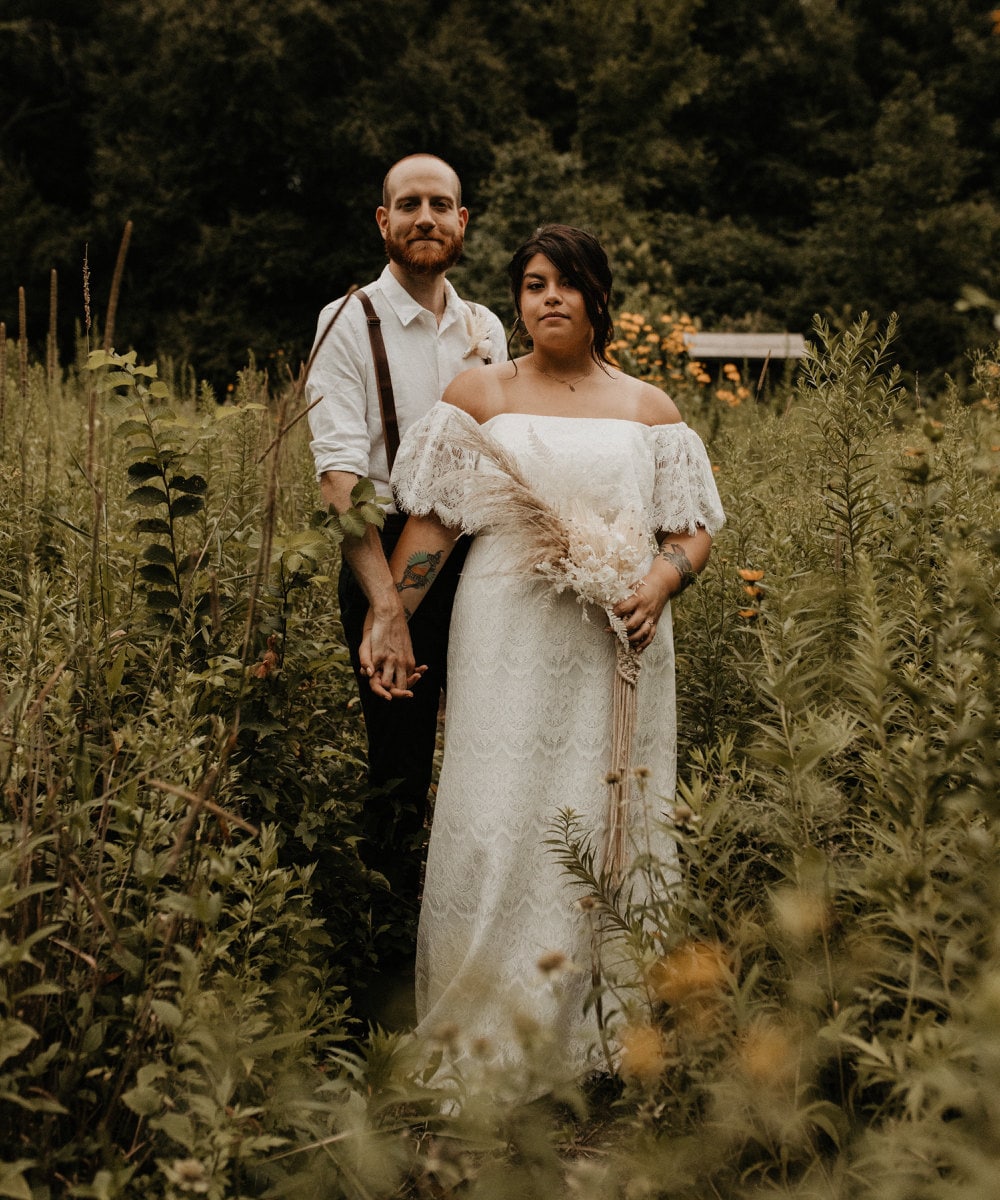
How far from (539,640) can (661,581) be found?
0.33 metres

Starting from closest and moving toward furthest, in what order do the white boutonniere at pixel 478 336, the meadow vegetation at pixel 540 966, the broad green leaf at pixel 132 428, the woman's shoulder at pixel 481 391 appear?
the meadow vegetation at pixel 540 966
the broad green leaf at pixel 132 428
the woman's shoulder at pixel 481 391
the white boutonniere at pixel 478 336

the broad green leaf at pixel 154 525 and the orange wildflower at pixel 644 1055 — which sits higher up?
the broad green leaf at pixel 154 525

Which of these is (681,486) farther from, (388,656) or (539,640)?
(388,656)

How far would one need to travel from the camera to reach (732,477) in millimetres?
3432

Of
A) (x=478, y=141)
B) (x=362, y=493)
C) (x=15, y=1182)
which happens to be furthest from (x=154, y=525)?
(x=478, y=141)

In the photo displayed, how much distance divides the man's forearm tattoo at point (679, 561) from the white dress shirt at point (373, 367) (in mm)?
772

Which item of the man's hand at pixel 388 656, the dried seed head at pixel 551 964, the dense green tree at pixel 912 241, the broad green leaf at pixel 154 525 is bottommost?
the dried seed head at pixel 551 964

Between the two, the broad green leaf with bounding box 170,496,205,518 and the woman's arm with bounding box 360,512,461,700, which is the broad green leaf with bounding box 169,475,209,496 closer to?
the broad green leaf with bounding box 170,496,205,518

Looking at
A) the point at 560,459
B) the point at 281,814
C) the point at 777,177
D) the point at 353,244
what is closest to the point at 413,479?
the point at 560,459

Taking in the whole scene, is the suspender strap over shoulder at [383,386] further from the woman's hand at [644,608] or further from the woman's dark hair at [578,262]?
the woman's hand at [644,608]

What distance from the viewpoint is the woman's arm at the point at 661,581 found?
2.52 m

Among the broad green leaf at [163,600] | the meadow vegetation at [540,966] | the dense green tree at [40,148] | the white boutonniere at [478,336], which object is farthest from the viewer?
the dense green tree at [40,148]

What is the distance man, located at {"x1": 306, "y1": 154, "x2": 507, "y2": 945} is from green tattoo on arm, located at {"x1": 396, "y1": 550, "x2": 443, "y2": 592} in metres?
0.06

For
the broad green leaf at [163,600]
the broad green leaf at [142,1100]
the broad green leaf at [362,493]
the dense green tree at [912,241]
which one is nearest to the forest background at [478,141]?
the dense green tree at [912,241]
